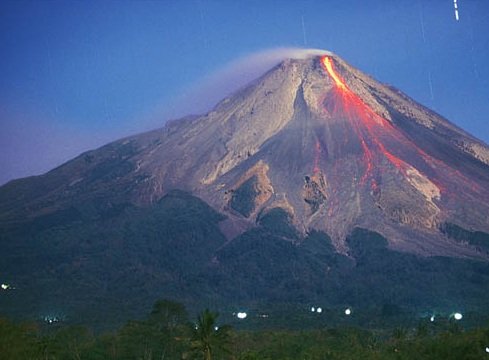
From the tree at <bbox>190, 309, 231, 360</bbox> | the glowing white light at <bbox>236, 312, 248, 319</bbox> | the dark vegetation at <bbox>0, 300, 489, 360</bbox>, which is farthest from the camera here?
the glowing white light at <bbox>236, 312, 248, 319</bbox>

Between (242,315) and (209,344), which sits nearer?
(209,344)

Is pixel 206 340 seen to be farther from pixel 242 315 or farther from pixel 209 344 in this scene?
pixel 242 315

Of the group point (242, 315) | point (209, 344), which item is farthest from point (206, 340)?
point (242, 315)

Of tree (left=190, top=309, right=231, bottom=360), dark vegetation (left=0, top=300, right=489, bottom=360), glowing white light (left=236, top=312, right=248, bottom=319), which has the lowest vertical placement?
glowing white light (left=236, top=312, right=248, bottom=319)

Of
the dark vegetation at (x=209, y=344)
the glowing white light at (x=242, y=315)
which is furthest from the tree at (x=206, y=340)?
the glowing white light at (x=242, y=315)

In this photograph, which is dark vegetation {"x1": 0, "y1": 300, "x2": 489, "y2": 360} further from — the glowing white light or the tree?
the glowing white light

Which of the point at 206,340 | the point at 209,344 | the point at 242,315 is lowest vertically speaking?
the point at 242,315

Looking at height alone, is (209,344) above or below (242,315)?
above

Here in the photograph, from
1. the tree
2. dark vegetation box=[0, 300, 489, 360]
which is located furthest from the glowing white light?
the tree
